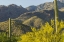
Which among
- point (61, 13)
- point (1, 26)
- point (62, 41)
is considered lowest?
point (61, 13)

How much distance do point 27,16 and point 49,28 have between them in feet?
449

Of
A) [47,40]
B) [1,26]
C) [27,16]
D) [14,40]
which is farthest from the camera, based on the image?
[27,16]

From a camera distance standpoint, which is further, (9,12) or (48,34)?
(9,12)

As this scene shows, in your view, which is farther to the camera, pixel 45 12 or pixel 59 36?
pixel 45 12

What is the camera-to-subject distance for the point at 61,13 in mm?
168500

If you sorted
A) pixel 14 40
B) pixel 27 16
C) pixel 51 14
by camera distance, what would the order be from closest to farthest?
pixel 14 40 < pixel 27 16 < pixel 51 14

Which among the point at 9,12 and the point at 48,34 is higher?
the point at 48,34

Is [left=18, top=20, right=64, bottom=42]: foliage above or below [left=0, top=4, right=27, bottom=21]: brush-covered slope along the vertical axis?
above

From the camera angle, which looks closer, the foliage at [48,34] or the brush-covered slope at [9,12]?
A: the foliage at [48,34]

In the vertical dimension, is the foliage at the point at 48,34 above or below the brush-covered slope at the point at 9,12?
above

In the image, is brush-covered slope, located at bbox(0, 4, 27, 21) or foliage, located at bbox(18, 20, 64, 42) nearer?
foliage, located at bbox(18, 20, 64, 42)

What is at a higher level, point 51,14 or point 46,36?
point 46,36

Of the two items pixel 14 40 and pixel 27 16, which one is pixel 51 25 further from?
pixel 27 16

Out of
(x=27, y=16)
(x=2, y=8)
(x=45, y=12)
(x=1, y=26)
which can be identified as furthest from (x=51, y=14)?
(x=1, y=26)
